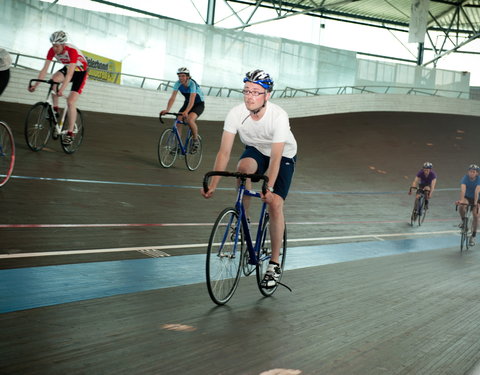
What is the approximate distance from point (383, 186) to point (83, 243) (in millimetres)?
10996

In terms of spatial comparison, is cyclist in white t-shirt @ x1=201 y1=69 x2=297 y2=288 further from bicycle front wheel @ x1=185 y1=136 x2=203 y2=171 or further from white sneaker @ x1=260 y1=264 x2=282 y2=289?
bicycle front wheel @ x1=185 y1=136 x2=203 y2=171

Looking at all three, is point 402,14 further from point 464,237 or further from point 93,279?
point 93,279

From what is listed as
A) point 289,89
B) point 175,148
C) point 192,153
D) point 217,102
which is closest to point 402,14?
point 289,89

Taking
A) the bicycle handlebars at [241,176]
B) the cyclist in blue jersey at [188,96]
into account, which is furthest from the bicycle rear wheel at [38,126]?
the bicycle handlebars at [241,176]

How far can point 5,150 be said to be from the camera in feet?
19.4

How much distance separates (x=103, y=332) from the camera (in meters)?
2.98

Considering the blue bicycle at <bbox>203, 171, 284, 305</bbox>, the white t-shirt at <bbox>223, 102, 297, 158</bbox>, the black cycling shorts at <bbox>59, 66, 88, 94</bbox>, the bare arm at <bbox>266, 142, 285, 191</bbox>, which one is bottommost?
the blue bicycle at <bbox>203, 171, 284, 305</bbox>

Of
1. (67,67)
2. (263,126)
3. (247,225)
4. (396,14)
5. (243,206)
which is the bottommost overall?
(247,225)

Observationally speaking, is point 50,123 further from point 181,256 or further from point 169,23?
point 169,23

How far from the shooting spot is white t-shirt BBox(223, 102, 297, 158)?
383 centimetres

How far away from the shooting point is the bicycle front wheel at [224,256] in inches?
143

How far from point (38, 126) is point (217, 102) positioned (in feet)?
40.9

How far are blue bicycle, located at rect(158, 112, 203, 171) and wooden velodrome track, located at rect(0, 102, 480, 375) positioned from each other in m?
0.25

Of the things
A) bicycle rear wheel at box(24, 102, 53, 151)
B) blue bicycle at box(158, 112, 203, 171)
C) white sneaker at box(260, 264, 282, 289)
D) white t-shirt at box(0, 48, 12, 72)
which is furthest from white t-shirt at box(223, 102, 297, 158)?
blue bicycle at box(158, 112, 203, 171)
